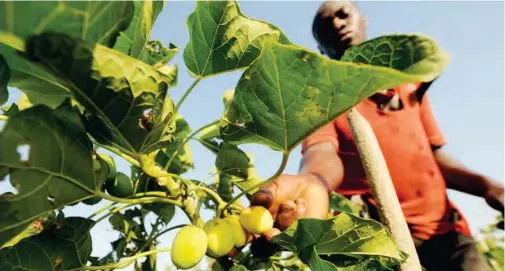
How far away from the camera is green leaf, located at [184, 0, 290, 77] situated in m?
0.80

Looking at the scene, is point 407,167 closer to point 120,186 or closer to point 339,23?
point 339,23

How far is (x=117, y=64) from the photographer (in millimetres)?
572

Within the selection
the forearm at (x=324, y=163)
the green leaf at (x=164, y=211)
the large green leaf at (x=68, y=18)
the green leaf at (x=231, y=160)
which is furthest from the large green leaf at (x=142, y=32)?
the forearm at (x=324, y=163)

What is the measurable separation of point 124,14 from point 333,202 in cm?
154

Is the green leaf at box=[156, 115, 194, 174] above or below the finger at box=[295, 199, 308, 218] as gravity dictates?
below

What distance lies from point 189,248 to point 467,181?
1437 millimetres

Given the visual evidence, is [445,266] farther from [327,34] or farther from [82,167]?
[82,167]

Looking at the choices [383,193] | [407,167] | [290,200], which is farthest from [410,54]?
[407,167]

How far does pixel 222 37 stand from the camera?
84 cm

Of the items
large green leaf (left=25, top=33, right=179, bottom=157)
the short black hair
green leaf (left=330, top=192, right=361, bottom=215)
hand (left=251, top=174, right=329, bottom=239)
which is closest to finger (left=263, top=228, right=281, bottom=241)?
hand (left=251, top=174, right=329, bottom=239)

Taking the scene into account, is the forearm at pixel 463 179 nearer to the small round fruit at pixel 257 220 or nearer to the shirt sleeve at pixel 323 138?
the shirt sleeve at pixel 323 138

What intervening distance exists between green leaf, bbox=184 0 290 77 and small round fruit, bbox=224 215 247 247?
298 millimetres

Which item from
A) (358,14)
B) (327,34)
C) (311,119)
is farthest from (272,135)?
(358,14)

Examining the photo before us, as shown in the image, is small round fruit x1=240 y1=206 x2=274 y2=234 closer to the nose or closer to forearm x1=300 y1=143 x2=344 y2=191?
forearm x1=300 y1=143 x2=344 y2=191
